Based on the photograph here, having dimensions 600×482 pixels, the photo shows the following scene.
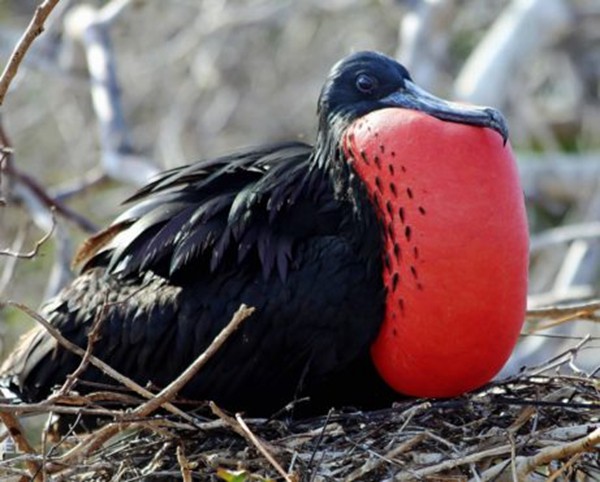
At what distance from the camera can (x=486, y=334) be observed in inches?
161

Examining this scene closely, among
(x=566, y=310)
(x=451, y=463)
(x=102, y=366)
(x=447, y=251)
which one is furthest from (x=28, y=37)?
(x=566, y=310)

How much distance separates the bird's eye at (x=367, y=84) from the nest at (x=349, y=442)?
2.83ft

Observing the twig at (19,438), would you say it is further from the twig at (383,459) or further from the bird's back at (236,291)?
the twig at (383,459)

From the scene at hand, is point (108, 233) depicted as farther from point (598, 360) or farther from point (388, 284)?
point (598, 360)

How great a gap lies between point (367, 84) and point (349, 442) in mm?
1027

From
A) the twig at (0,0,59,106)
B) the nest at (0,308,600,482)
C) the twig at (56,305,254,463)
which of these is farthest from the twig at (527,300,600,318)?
the twig at (0,0,59,106)

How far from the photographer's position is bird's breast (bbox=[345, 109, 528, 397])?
159 inches

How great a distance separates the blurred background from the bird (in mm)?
1389

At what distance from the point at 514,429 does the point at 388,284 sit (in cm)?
51

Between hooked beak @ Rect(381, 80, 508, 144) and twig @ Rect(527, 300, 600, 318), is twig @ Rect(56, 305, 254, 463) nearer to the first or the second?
hooked beak @ Rect(381, 80, 508, 144)

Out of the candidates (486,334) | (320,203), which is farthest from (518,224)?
(320,203)

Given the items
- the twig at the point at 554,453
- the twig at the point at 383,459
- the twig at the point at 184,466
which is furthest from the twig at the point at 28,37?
the twig at the point at 554,453

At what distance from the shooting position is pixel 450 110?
4152mm

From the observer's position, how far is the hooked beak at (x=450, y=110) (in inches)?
161
